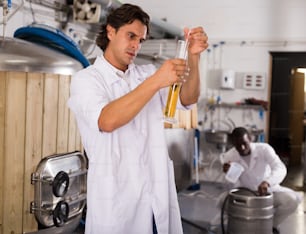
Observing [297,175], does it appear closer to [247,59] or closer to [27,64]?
[247,59]

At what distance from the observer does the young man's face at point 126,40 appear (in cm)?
117

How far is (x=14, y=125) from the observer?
1.93 m

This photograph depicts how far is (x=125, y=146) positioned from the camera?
3.88ft

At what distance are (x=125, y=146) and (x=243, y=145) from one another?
2.19 m

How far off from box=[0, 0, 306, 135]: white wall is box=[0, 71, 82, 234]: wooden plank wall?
128 inches

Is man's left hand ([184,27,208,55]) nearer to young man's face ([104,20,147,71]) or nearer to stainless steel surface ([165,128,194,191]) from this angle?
young man's face ([104,20,147,71])

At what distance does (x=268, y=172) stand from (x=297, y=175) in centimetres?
204

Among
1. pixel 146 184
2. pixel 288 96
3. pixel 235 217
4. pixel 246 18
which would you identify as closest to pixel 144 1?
pixel 246 18

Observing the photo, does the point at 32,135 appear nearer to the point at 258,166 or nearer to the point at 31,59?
the point at 31,59

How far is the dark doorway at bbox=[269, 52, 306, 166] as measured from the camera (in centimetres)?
511

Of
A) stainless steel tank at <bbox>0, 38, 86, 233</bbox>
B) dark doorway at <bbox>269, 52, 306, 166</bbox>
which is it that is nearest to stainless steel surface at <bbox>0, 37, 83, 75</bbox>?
stainless steel tank at <bbox>0, 38, 86, 233</bbox>

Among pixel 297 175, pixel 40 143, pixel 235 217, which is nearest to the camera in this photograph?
pixel 40 143

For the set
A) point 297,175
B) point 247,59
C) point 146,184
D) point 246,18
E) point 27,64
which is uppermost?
point 246,18

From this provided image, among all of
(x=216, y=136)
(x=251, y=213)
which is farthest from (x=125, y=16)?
(x=216, y=136)
